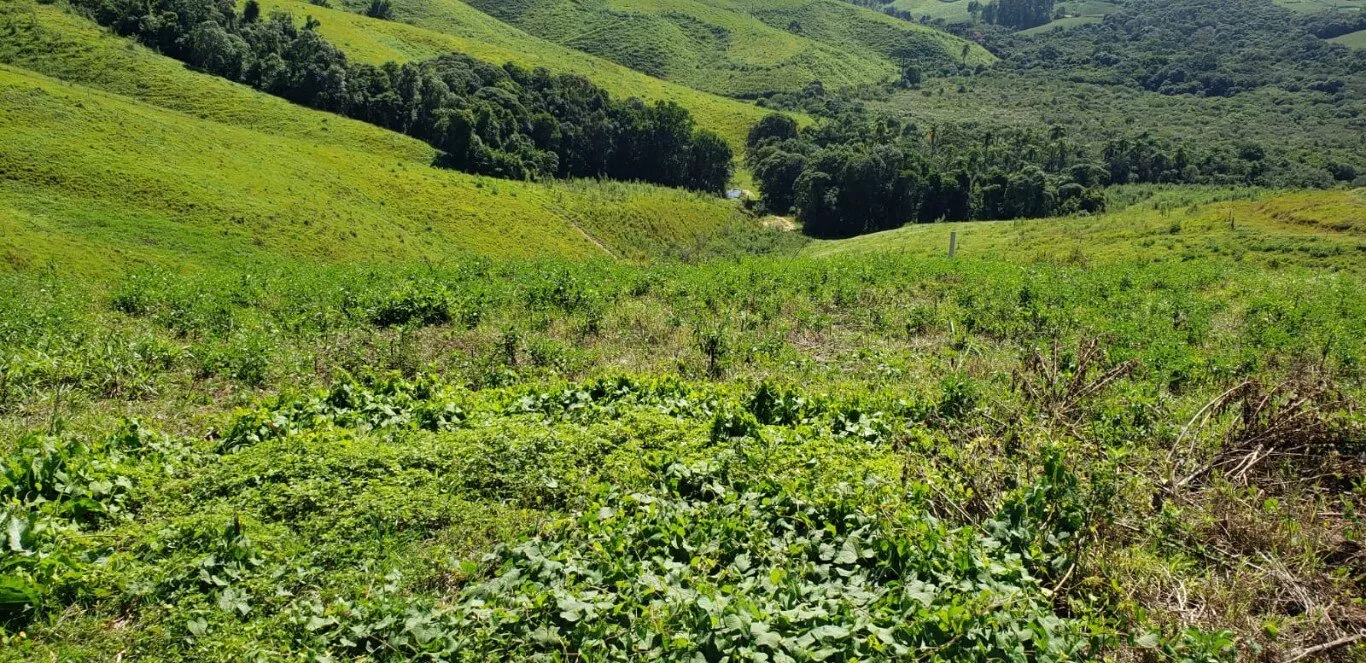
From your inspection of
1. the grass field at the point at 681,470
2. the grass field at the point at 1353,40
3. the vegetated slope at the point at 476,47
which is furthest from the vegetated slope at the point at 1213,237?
the grass field at the point at 1353,40

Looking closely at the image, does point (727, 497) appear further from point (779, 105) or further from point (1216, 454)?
point (779, 105)

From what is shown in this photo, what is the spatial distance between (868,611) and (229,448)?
6671mm

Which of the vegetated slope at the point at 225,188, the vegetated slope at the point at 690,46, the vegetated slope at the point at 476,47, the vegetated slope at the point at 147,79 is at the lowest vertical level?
the vegetated slope at the point at 225,188

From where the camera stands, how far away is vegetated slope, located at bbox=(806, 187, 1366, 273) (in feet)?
94.0

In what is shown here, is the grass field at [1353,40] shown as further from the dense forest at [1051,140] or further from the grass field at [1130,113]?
the grass field at [1130,113]

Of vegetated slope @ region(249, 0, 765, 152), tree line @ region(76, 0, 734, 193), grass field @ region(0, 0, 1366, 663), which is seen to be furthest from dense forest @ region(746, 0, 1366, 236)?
grass field @ region(0, 0, 1366, 663)

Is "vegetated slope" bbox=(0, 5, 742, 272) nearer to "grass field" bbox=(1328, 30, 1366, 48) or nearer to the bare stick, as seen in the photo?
the bare stick

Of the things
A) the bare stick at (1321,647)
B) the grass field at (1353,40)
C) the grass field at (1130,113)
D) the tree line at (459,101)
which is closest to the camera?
the bare stick at (1321,647)

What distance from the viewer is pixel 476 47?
128m

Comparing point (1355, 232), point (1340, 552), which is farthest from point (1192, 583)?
point (1355, 232)

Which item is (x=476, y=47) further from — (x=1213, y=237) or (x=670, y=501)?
(x=670, y=501)

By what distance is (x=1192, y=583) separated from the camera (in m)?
4.97

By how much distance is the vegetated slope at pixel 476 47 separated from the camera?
108m

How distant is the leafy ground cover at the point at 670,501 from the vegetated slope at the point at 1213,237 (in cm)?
2093
